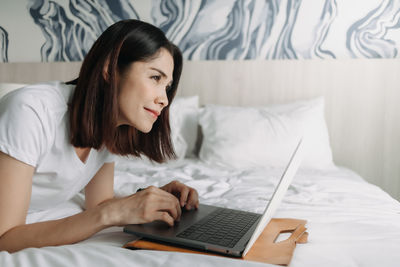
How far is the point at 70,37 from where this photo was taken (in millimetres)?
2801

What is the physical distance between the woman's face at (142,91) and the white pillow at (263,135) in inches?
39.0

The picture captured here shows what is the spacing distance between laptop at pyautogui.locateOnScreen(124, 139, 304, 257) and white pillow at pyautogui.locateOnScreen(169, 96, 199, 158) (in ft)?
4.35

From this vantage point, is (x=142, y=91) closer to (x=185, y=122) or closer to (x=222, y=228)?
(x=222, y=228)

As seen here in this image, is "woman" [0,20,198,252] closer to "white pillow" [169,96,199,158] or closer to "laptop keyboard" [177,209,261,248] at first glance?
"laptop keyboard" [177,209,261,248]

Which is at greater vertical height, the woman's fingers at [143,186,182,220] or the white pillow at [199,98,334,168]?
the woman's fingers at [143,186,182,220]

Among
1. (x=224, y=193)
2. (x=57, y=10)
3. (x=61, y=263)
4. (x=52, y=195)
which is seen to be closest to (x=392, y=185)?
(x=224, y=193)

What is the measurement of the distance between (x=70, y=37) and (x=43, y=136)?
2.24 m

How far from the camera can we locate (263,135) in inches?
77.1

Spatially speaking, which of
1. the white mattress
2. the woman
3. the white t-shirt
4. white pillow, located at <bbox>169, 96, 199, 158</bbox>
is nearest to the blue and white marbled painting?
white pillow, located at <bbox>169, 96, 199, 158</bbox>

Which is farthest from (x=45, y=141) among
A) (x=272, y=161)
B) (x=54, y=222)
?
(x=272, y=161)

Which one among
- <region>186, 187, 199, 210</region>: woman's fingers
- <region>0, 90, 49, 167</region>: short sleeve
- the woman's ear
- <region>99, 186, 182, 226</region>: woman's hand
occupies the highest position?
the woman's ear

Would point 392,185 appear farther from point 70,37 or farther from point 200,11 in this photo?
point 70,37

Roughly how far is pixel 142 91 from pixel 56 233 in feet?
1.42

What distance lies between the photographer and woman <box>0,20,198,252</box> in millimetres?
728
